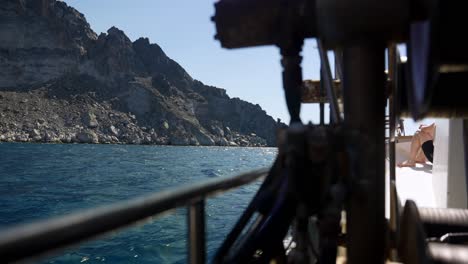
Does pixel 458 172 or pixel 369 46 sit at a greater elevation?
pixel 369 46

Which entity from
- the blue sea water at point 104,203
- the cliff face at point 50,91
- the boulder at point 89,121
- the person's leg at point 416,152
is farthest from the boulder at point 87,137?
the person's leg at point 416,152

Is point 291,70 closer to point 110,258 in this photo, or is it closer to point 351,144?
point 351,144

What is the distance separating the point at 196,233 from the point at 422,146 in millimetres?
15765

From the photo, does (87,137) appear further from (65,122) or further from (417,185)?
(417,185)

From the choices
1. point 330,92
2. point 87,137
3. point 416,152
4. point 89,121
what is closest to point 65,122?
point 89,121

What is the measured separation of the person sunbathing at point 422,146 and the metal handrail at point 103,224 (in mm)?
15299

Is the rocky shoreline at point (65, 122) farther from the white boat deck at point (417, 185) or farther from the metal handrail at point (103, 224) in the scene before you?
the metal handrail at point (103, 224)

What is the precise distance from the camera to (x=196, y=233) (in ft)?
6.85

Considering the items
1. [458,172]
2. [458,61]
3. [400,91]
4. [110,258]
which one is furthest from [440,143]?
Result: [110,258]

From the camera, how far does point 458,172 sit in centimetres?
604

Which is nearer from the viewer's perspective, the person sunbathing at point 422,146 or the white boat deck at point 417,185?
the white boat deck at point 417,185

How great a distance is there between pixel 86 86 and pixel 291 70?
204540 mm

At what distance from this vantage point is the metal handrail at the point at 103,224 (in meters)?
1.03

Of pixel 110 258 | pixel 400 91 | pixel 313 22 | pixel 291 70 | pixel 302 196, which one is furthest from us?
pixel 110 258
